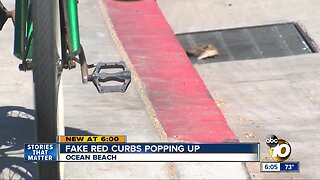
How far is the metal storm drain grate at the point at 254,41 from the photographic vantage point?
34.3 ft

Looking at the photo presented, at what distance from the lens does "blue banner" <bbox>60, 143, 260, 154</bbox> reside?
5816 mm

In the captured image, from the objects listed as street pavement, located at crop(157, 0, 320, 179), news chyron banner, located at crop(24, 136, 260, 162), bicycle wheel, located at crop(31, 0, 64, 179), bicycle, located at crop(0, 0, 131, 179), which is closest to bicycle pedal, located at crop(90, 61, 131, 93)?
bicycle, located at crop(0, 0, 131, 179)

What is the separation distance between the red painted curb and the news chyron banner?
5.21 feet

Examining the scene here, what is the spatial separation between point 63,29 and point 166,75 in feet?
11.1

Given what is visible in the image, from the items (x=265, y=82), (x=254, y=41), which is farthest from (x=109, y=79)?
(x=254, y=41)

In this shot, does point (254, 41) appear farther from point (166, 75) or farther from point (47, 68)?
point (47, 68)

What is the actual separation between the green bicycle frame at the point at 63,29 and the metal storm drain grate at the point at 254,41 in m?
4.24

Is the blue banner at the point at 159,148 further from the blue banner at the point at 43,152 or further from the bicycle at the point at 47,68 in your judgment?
the bicycle at the point at 47,68

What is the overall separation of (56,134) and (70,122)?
7.77 feet

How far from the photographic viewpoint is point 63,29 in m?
6.19

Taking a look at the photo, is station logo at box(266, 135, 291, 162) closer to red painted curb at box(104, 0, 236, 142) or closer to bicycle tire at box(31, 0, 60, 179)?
red painted curb at box(104, 0, 236, 142)

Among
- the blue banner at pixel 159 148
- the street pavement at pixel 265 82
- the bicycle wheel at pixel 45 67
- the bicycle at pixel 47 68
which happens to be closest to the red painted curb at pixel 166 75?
the street pavement at pixel 265 82

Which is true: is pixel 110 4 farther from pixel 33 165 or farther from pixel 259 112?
pixel 33 165

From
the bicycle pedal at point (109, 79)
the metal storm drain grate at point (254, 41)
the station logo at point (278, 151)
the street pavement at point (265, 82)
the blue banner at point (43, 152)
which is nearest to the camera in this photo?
the blue banner at point (43, 152)
